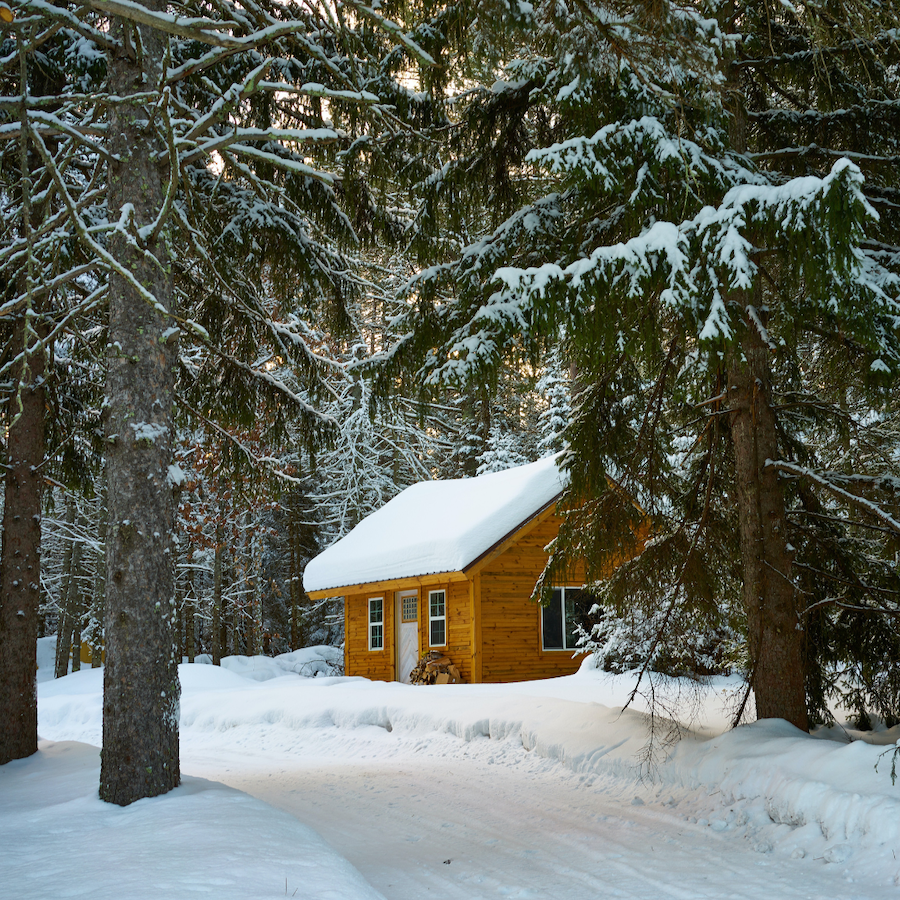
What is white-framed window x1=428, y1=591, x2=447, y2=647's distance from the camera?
18.7 metres

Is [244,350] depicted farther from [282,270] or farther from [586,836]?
[586,836]

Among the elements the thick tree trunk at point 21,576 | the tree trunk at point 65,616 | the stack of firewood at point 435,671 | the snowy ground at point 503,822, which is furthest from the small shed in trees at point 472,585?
the tree trunk at point 65,616

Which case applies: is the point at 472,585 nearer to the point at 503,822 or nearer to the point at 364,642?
the point at 364,642

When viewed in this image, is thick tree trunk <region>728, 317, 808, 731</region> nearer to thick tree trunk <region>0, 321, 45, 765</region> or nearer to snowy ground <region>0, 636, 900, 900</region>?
snowy ground <region>0, 636, 900, 900</region>

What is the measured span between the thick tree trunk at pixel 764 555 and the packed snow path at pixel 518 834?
1.42m

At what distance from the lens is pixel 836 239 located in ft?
15.8

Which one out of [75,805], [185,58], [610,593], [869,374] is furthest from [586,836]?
[185,58]

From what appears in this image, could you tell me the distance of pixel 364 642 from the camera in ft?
71.3

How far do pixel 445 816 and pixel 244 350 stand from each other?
5575 millimetres

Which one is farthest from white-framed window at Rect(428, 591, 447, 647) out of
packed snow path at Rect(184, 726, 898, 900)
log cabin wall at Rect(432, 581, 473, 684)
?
packed snow path at Rect(184, 726, 898, 900)

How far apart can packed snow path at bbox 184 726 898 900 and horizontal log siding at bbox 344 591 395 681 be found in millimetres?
10057

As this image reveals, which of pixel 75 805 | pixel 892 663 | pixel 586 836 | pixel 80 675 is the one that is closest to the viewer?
pixel 75 805

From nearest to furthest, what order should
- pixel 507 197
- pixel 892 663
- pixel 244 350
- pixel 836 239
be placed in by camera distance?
pixel 836 239, pixel 892 663, pixel 507 197, pixel 244 350

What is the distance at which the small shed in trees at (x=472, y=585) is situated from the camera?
1722cm
